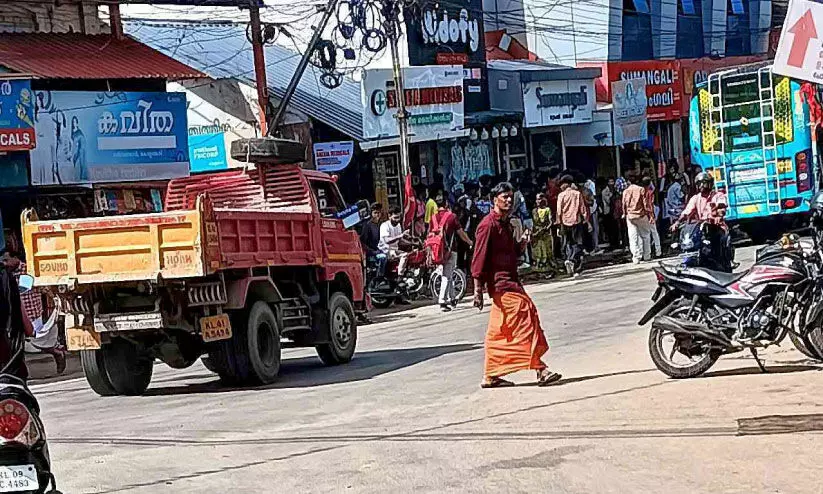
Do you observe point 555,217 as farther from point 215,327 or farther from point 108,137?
point 215,327

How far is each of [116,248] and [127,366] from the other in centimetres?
157

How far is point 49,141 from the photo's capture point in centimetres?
1956

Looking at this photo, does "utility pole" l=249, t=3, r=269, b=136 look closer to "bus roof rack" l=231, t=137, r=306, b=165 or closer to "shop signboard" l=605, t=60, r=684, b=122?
"bus roof rack" l=231, t=137, r=306, b=165

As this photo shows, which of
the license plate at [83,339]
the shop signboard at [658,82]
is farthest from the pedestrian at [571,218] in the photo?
the license plate at [83,339]

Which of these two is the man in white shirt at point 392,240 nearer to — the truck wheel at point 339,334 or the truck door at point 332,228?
the truck door at point 332,228

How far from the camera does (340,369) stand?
46.9 ft

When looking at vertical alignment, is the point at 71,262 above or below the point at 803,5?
below

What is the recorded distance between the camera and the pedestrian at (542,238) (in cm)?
2420

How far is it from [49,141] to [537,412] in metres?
11.8

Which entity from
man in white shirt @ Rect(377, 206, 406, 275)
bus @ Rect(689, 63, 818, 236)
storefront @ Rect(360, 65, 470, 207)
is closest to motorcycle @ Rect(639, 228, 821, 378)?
man in white shirt @ Rect(377, 206, 406, 275)

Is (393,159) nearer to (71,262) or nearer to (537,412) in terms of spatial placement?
(71,262)

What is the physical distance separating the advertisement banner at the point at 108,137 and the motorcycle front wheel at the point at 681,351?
37.0 feet

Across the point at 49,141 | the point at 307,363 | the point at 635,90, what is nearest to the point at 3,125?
the point at 49,141

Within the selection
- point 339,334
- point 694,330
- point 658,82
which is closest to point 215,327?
point 339,334
